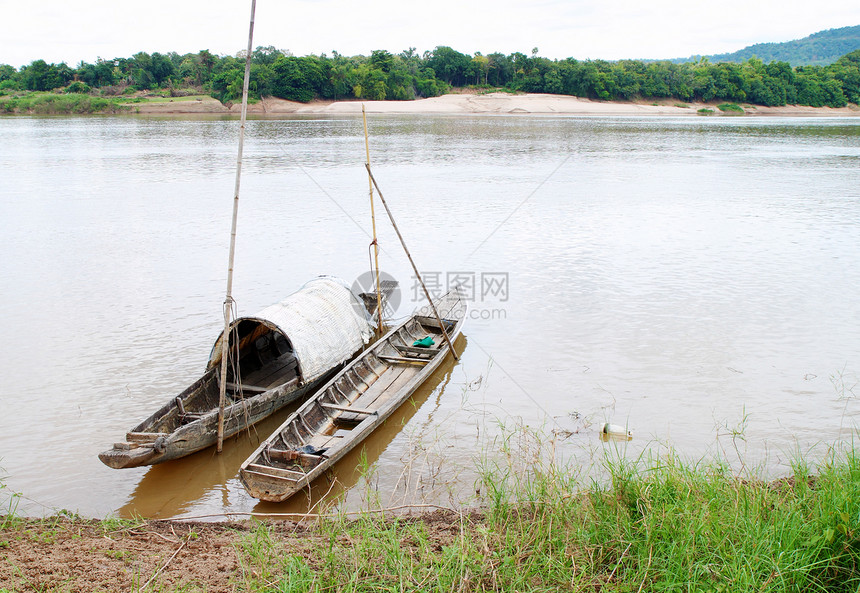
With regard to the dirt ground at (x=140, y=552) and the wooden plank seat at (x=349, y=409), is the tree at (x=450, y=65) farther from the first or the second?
the dirt ground at (x=140, y=552)

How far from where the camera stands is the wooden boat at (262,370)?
5.97m

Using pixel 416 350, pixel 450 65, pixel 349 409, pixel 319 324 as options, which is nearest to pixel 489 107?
pixel 450 65

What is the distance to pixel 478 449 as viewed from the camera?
6691 mm

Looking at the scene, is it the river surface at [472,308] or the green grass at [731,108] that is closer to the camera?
the river surface at [472,308]

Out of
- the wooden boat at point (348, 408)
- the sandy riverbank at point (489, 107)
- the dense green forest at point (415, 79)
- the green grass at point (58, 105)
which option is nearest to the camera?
the wooden boat at point (348, 408)

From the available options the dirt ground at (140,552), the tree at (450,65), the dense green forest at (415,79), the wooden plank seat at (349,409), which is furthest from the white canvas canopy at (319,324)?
the tree at (450,65)

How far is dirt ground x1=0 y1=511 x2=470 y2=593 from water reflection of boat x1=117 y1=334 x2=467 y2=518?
57 cm

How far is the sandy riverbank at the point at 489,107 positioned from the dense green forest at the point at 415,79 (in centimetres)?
106

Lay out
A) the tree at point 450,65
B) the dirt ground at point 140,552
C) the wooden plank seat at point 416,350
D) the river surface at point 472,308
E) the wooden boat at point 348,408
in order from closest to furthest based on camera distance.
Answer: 1. the dirt ground at point 140,552
2. the wooden boat at point 348,408
3. the river surface at point 472,308
4. the wooden plank seat at point 416,350
5. the tree at point 450,65

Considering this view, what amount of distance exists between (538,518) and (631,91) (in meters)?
73.9

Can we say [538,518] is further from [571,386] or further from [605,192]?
[605,192]

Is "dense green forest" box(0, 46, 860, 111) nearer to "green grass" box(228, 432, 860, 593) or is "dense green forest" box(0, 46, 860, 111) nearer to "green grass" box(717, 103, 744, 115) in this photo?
"green grass" box(717, 103, 744, 115)

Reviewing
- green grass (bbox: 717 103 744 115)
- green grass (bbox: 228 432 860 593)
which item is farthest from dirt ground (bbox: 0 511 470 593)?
green grass (bbox: 717 103 744 115)

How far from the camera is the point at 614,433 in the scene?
6848mm
